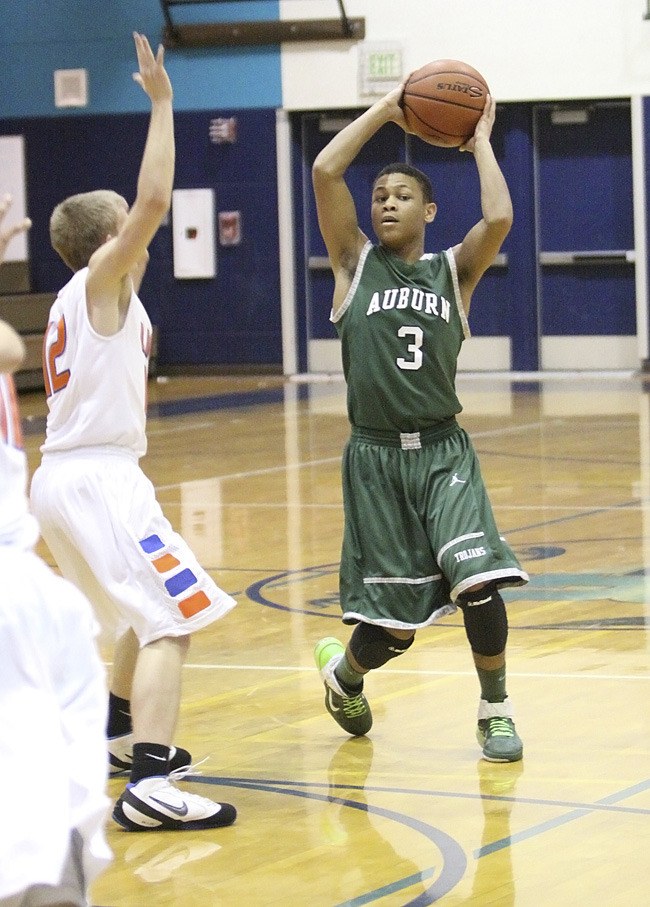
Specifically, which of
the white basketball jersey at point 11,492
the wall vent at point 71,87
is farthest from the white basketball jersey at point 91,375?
the wall vent at point 71,87

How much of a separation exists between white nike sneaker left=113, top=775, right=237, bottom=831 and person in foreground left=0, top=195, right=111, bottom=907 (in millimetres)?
1445

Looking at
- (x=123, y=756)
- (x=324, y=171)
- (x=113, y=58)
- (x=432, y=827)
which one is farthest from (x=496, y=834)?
(x=113, y=58)

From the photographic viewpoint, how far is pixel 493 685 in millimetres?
4797

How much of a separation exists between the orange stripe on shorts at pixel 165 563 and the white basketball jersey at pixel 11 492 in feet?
4.55

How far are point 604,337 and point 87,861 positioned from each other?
49.8 ft

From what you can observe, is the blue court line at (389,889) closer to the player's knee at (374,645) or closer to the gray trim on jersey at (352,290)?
the player's knee at (374,645)

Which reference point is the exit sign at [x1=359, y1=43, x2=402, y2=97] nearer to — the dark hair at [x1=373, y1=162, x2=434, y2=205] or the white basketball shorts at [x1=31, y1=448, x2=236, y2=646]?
the dark hair at [x1=373, y1=162, x2=434, y2=205]

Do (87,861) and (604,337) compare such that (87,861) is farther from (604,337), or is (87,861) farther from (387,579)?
(604,337)

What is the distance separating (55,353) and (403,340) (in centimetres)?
97

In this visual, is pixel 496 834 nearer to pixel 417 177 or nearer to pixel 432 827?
pixel 432 827

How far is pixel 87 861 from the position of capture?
8.85 feet

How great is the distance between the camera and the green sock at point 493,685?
15.7ft

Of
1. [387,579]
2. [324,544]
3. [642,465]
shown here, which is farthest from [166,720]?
[642,465]

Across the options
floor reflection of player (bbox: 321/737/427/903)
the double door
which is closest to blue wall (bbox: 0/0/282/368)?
the double door
